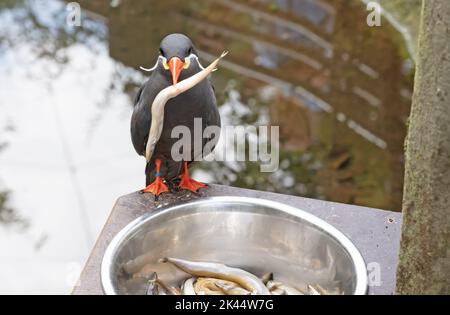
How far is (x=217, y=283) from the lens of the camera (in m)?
1.69

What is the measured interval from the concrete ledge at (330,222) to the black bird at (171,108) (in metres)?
0.06

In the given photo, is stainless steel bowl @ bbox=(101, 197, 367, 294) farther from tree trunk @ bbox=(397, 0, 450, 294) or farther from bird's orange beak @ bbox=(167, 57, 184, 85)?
bird's orange beak @ bbox=(167, 57, 184, 85)

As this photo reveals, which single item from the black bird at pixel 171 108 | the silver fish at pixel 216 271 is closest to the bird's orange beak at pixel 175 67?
the black bird at pixel 171 108

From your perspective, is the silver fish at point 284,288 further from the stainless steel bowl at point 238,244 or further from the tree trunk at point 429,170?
the tree trunk at point 429,170

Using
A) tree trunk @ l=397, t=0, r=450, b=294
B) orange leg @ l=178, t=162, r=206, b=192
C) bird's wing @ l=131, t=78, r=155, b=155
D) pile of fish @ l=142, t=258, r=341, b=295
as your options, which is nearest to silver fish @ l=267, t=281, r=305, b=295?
pile of fish @ l=142, t=258, r=341, b=295

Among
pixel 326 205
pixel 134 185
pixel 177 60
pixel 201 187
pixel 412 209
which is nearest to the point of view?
pixel 412 209

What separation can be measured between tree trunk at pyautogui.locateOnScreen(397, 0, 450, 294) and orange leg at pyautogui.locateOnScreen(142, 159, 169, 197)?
0.78 m

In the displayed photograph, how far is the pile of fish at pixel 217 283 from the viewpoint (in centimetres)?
167

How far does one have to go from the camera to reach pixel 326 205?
1920mm

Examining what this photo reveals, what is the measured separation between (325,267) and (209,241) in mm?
311

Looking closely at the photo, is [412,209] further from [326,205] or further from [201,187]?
[201,187]

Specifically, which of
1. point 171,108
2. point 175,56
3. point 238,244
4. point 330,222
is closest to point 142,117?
point 171,108

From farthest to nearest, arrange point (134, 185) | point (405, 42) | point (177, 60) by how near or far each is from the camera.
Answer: point (405, 42)
point (134, 185)
point (177, 60)

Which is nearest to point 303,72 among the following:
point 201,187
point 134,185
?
point 134,185
